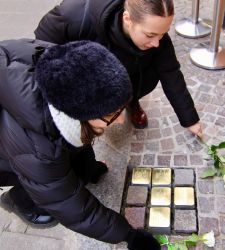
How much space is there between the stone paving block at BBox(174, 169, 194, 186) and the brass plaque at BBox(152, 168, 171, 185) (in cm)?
4

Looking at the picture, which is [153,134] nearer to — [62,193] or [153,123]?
[153,123]

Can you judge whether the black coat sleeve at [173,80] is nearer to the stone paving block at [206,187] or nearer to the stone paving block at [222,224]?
the stone paving block at [206,187]

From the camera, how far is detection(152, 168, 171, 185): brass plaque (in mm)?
2352

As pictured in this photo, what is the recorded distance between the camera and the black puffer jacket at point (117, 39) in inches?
78.3

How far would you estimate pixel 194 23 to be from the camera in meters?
3.67

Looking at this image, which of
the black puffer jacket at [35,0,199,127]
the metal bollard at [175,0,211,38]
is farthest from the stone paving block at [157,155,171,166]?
the metal bollard at [175,0,211,38]

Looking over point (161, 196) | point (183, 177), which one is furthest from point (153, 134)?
point (161, 196)

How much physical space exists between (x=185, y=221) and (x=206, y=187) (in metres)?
0.27

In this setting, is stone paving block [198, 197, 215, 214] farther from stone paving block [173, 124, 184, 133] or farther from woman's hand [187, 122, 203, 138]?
stone paving block [173, 124, 184, 133]

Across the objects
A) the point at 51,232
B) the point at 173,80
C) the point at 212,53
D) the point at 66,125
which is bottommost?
the point at 51,232

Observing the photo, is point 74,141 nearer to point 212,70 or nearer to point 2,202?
point 2,202

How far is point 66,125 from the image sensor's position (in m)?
1.43

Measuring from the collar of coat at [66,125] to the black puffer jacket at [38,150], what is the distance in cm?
3

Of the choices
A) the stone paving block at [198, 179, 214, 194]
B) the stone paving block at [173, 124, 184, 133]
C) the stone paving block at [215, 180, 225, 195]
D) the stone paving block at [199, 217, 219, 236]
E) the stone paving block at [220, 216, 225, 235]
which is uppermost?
the stone paving block at [173, 124, 184, 133]
